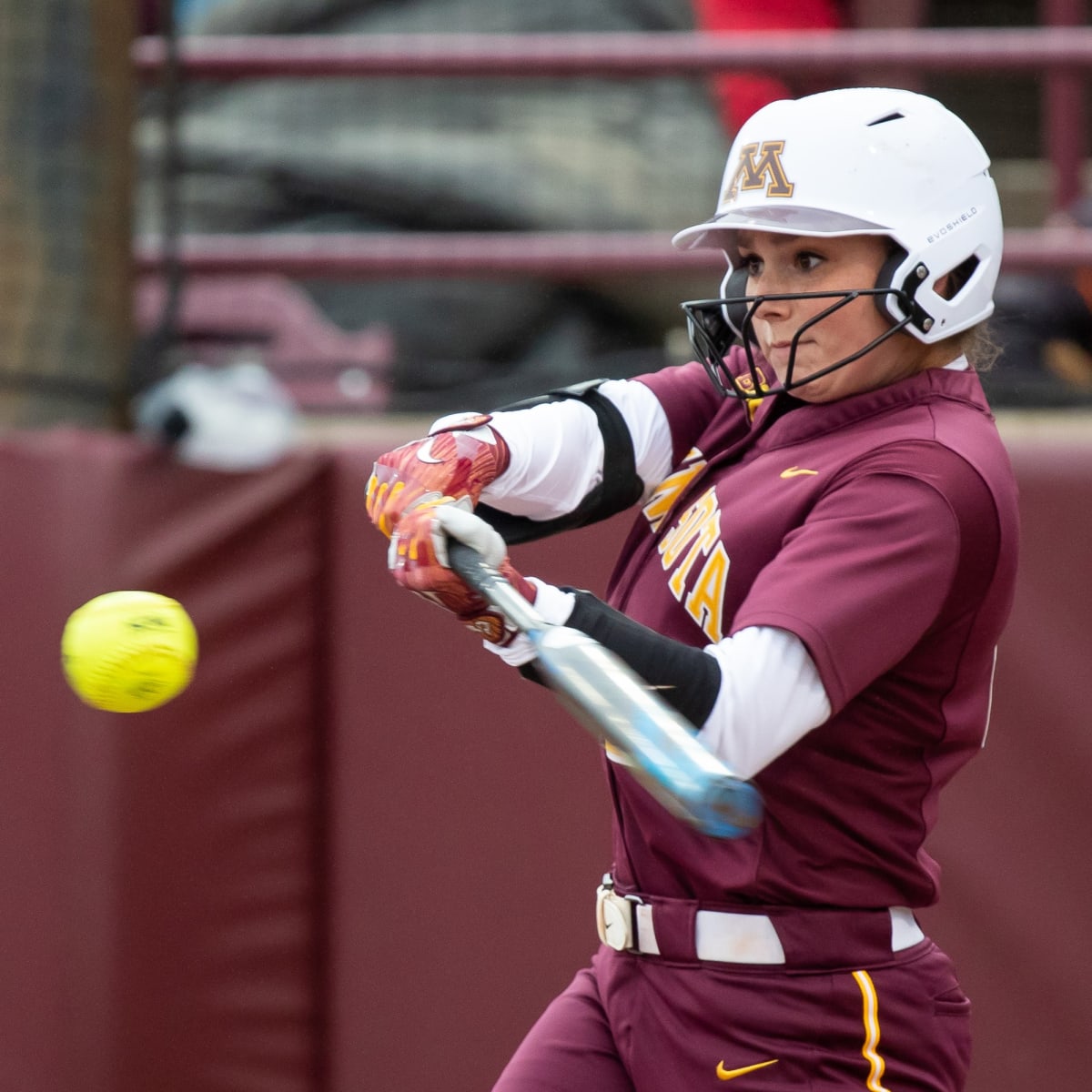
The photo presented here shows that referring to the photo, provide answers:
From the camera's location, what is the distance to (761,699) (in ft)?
6.15

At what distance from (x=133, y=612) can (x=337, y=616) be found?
1.34 m

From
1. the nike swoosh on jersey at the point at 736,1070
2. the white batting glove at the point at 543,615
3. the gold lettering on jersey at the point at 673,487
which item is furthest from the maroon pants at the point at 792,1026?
the gold lettering on jersey at the point at 673,487

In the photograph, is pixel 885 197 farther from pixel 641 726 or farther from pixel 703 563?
pixel 641 726

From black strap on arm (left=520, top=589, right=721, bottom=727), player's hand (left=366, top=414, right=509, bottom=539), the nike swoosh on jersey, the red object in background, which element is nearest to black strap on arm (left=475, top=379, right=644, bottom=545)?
player's hand (left=366, top=414, right=509, bottom=539)

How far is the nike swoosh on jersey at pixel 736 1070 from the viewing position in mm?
2133

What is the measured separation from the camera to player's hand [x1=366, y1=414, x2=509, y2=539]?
7.22 ft

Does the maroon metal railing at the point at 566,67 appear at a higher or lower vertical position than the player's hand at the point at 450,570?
higher

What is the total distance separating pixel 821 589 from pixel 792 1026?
60 centimetres

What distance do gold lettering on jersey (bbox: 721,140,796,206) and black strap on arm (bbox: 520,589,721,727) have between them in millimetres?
619

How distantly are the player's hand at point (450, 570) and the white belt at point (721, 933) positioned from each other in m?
0.47

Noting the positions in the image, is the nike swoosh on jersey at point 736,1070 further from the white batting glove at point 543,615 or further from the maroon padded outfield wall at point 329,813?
the maroon padded outfield wall at point 329,813

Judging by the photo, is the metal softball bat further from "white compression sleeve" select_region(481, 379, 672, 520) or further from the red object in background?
the red object in background

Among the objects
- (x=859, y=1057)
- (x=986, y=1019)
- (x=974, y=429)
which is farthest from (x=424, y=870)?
(x=974, y=429)

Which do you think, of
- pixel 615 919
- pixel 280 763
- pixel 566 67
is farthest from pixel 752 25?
pixel 615 919
